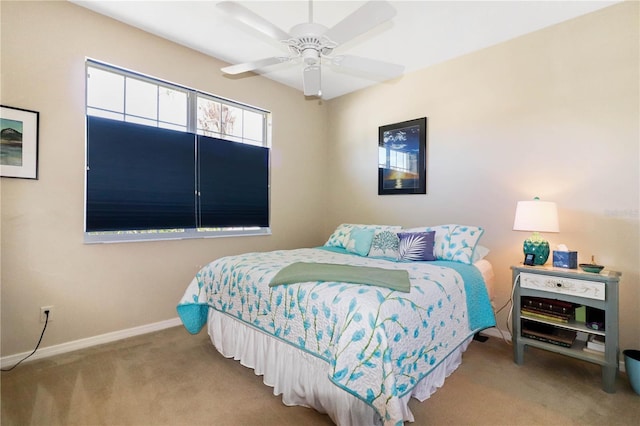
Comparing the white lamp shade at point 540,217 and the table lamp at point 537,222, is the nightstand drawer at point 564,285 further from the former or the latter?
the white lamp shade at point 540,217

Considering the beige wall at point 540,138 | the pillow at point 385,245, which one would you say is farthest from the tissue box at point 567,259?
the pillow at point 385,245

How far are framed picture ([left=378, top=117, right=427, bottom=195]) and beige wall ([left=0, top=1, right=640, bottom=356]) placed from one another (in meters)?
0.10

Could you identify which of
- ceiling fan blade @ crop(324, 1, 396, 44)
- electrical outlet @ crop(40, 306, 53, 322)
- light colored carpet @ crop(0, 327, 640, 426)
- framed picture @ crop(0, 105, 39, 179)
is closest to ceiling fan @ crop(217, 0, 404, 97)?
ceiling fan blade @ crop(324, 1, 396, 44)

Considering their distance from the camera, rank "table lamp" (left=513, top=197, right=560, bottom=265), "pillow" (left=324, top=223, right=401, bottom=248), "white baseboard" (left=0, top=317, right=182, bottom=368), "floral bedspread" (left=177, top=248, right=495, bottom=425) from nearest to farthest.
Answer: "floral bedspread" (left=177, top=248, right=495, bottom=425) < "white baseboard" (left=0, top=317, right=182, bottom=368) < "table lamp" (left=513, top=197, right=560, bottom=265) < "pillow" (left=324, top=223, right=401, bottom=248)

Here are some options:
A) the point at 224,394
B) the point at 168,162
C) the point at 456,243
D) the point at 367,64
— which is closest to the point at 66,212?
the point at 168,162

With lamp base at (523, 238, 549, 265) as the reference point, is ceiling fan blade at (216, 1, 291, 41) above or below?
above

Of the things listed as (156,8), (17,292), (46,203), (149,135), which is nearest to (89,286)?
(17,292)

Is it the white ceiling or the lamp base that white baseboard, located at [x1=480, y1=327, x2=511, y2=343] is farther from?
the white ceiling

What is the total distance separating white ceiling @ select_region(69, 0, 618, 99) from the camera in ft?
7.93

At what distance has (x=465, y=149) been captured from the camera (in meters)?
3.18

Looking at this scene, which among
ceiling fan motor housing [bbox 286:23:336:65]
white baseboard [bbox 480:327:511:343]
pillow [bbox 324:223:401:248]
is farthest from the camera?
pillow [bbox 324:223:401:248]

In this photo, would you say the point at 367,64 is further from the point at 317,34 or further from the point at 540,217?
the point at 540,217

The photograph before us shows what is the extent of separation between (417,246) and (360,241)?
604 millimetres

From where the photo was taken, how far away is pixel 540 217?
7.72 feet
